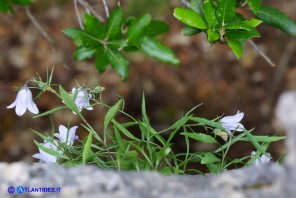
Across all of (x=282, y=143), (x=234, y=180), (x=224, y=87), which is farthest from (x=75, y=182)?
(x=224, y=87)

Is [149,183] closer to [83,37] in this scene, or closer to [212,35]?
[212,35]

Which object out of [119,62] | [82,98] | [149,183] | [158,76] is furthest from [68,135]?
[158,76]

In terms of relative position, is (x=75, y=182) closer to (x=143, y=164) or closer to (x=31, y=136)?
(x=143, y=164)

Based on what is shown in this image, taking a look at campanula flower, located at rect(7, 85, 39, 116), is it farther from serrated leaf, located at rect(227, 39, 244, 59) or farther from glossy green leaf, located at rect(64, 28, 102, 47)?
serrated leaf, located at rect(227, 39, 244, 59)

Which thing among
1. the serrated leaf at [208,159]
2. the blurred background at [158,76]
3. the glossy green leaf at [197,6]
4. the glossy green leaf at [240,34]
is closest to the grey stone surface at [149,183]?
the serrated leaf at [208,159]

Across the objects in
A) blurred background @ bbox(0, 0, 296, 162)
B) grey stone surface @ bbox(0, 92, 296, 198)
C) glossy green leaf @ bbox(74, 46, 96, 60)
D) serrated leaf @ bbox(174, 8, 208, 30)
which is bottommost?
blurred background @ bbox(0, 0, 296, 162)

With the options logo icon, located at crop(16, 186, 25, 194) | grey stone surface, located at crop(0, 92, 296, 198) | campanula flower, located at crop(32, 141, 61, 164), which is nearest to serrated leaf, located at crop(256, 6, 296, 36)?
campanula flower, located at crop(32, 141, 61, 164)
